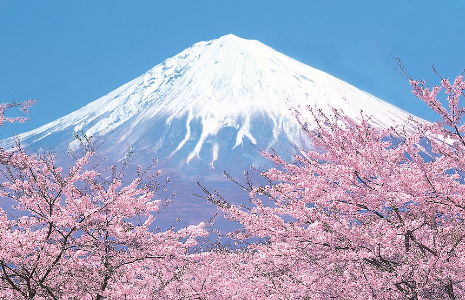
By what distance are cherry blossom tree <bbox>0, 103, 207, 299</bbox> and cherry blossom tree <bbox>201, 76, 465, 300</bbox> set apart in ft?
4.92

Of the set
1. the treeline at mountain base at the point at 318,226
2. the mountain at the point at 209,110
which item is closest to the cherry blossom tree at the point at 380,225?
the treeline at mountain base at the point at 318,226

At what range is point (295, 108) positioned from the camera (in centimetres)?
816

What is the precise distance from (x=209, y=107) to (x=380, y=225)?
151 m

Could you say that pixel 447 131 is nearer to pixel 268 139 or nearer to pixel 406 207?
pixel 406 207

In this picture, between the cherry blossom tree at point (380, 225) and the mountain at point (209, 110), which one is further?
the mountain at point (209, 110)

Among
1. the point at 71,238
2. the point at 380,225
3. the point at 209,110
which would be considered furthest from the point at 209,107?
the point at 380,225

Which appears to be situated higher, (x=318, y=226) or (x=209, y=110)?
(x=209, y=110)

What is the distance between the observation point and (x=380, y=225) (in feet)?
15.3

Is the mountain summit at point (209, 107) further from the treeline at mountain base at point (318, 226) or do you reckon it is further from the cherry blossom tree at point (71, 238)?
the cherry blossom tree at point (71, 238)

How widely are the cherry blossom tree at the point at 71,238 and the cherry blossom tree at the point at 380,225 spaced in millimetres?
1498

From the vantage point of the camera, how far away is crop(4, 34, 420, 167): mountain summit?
442 feet

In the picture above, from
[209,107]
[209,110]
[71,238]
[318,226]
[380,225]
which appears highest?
[209,107]

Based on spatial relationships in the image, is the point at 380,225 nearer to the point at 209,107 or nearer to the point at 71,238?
the point at 71,238

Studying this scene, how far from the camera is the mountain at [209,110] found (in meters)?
131
